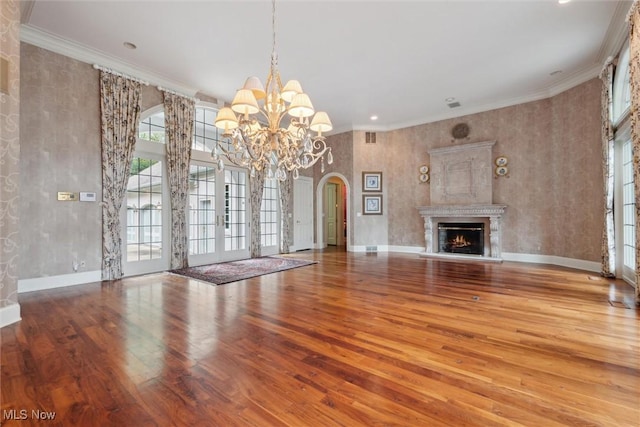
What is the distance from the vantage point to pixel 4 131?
290 centimetres

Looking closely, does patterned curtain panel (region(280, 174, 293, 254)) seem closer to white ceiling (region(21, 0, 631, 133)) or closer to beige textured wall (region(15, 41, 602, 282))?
beige textured wall (region(15, 41, 602, 282))

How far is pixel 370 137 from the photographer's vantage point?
28.7ft

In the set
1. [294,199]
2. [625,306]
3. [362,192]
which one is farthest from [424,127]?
[625,306]

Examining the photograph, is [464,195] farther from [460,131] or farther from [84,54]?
[84,54]

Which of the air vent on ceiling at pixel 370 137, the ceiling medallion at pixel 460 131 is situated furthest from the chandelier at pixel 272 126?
the ceiling medallion at pixel 460 131

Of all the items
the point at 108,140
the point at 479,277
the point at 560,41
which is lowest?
the point at 479,277

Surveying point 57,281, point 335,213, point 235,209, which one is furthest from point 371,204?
point 57,281

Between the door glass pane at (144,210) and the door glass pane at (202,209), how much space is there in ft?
2.26

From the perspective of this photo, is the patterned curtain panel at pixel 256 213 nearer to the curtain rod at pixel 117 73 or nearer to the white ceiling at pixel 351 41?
the white ceiling at pixel 351 41

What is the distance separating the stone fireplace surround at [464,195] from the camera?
6914 mm

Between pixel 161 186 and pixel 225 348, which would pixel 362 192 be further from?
pixel 225 348

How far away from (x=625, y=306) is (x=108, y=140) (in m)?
7.94

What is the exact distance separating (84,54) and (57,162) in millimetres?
1875

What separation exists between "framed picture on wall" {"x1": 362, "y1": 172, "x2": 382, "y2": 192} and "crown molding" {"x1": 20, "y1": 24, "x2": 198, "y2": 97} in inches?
212
